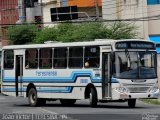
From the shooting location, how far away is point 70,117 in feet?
70.6

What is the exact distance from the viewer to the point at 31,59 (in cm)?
3092

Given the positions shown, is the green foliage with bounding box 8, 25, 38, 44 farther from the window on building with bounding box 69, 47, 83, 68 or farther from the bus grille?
the bus grille

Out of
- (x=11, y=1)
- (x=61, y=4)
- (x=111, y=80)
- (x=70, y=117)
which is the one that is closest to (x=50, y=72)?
(x=111, y=80)

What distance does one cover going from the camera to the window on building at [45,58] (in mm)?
30016

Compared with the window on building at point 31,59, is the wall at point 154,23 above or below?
above

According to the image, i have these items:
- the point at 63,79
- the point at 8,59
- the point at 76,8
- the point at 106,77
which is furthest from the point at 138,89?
the point at 76,8

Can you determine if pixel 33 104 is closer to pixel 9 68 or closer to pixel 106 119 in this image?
pixel 9 68

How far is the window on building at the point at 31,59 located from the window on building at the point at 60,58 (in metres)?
1.35

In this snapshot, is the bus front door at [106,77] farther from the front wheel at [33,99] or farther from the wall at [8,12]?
the wall at [8,12]

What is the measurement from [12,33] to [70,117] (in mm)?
48024

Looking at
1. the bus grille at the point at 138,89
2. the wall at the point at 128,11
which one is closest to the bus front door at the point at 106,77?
the bus grille at the point at 138,89

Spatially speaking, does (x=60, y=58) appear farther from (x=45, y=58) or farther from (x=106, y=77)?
(x=106, y=77)

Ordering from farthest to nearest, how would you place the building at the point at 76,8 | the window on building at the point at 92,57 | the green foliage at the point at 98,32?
the building at the point at 76,8
the green foliage at the point at 98,32
the window on building at the point at 92,57

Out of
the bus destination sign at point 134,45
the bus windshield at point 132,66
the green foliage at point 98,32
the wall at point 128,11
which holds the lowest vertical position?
the bus windshield at point 132,66
